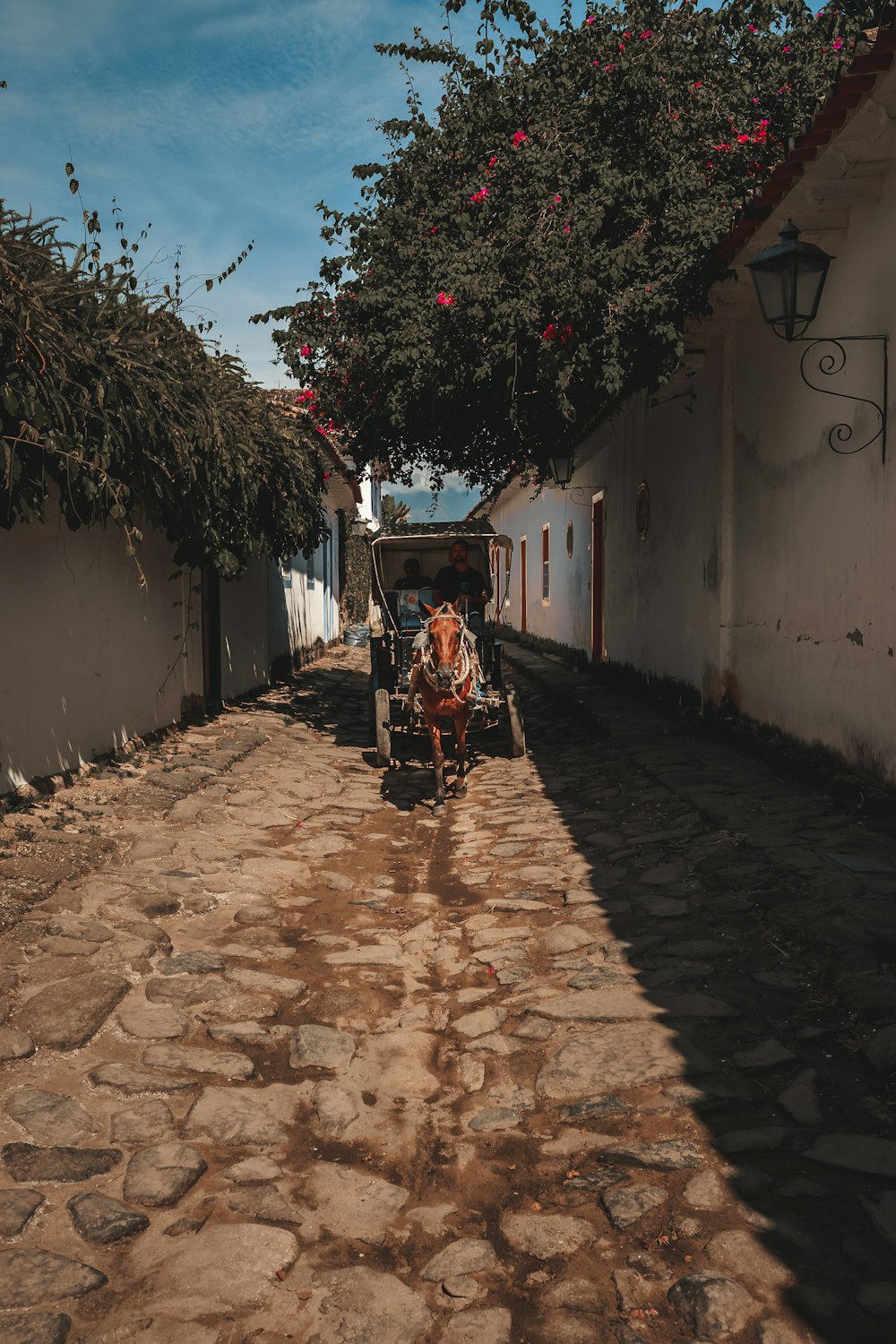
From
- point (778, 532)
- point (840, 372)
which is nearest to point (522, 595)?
point (778, 532)

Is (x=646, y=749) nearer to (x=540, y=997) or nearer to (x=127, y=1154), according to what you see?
(x=540, y=997)

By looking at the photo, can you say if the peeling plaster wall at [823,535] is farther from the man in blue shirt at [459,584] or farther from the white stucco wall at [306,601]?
the white stucco wall at [306,601]

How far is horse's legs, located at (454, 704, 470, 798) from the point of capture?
880 cm

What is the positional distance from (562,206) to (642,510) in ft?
16.5

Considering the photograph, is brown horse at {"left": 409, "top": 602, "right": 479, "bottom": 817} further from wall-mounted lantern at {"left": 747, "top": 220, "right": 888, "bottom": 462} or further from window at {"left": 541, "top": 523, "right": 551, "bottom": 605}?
window at {"left": 541, "top": 523, "right": 551, "bottom": 605}

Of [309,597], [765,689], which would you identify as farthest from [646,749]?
[309,597]

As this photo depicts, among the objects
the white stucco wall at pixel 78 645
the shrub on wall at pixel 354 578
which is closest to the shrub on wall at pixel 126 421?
the white stucco wall at pixel 78 645

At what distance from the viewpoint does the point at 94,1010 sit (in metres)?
4.21

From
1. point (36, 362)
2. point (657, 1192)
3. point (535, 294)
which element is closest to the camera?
point (657, 1192)

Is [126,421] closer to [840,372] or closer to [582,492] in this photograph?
[840,372]

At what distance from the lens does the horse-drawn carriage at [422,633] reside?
9.27 m

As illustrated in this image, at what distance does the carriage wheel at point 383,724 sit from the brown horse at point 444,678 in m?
0.97

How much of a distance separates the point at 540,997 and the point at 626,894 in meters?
1.39

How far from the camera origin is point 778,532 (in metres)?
8.45
